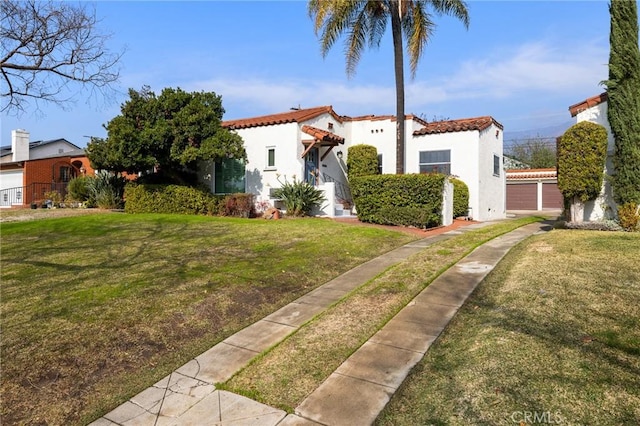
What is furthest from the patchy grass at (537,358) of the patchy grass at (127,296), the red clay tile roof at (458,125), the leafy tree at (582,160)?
the red clay tile roof at (458,125)

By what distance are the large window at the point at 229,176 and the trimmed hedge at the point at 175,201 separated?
6.14 ft

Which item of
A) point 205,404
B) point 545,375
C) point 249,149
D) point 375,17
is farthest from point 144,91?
point 545,375

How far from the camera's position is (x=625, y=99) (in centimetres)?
1023

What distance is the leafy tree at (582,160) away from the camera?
1048 centimetres

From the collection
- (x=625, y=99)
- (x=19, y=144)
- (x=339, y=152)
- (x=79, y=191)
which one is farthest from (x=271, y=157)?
(x=19, y=144)

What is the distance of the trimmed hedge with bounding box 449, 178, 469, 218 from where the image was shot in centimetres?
1688

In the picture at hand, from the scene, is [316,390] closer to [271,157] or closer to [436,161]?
[271,157]

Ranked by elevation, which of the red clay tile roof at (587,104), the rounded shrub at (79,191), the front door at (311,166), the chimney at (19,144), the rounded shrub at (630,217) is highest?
the chimney at (19,144)

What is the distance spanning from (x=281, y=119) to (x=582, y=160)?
11454mm

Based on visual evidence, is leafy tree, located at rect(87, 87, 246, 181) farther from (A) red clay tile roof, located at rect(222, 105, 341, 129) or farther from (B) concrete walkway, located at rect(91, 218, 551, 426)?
(B) concrete walkway, located at rect(91, 218, 551, 426)

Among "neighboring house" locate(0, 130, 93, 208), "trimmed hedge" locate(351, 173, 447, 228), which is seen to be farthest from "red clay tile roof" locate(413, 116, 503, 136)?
"neighboring house" locate(0, 130, 93, 208)

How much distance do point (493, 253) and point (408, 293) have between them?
3553 millimetres

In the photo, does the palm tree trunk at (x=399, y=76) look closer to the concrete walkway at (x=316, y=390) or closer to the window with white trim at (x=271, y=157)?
the window with white trim at (x=271, y=157)

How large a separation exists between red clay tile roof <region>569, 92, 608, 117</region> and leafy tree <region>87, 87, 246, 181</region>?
1219cm
